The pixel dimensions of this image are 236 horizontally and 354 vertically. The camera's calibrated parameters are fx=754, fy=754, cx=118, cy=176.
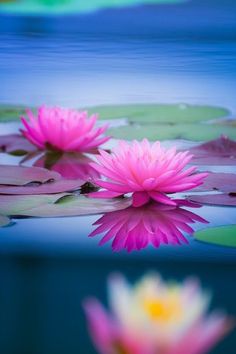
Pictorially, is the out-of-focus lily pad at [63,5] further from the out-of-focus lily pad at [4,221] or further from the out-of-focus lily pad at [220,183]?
the out-of-focus lily pad at [4,221]

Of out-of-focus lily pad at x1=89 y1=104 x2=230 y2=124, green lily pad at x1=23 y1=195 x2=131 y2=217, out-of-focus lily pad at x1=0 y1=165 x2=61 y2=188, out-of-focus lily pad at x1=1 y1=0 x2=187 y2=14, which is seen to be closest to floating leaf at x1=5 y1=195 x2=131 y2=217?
green lily pad at x1=23 y1=195 x2=131 y2=217

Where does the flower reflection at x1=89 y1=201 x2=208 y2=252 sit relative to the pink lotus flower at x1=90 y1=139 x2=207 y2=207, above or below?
below

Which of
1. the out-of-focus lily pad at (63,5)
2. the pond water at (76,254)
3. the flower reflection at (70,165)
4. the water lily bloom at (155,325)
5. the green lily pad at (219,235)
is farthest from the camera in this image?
the out-of-focus lily pad at (63,5)

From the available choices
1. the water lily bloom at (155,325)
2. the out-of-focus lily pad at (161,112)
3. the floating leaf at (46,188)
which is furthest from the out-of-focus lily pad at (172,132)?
the water lily bloom at (155,325)

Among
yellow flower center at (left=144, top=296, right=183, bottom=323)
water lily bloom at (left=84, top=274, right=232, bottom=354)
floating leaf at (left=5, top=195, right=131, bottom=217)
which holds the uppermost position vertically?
floating leaf at (left=5, top=195, right=131, bottom=217)

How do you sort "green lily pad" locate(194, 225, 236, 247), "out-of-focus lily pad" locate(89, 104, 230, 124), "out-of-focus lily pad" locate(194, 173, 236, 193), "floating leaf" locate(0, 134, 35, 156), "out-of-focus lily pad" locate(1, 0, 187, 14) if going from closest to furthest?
"green lily pad" locate(194, 225, 236, 247) < "out-of-focus lily pad" locate(194, 173, 236, 193) < "floating leaf" locate(0, 134, 35, 156) < "out-of-focus lily pad" locate(89, 104, 230, 124) < "out-of-focus lily pad" locate(1, 0, 187, 14)

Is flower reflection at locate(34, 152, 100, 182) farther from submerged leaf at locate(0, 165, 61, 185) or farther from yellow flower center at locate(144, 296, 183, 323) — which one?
yellow flower center at locate(144, 296, 183, 323)
